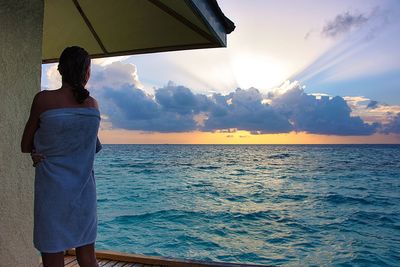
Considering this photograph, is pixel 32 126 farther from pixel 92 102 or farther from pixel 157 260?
pixel 157 260

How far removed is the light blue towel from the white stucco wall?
3.38 feet

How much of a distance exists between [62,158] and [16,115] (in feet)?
3.71

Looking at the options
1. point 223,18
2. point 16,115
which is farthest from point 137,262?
point 223,18

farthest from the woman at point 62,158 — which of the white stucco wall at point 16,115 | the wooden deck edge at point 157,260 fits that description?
the wooden deck edge at point 157,260

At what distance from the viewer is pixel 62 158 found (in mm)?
1120

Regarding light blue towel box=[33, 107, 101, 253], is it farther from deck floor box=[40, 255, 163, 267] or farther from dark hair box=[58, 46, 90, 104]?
deck floor box=[40, 255, 163, 267]

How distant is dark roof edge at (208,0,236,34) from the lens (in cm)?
211

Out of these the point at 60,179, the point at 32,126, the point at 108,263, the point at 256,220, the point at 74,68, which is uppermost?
the point at 74,68

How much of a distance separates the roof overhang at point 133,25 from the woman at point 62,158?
101cm

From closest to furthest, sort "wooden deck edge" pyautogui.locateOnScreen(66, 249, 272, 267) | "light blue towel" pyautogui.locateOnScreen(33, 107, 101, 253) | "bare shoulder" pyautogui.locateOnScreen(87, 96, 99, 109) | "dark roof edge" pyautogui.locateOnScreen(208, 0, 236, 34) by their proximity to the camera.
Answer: "light blue towel" pyautogui.locateOnScreen(33, 107, 101, 253), "bare shoulder" pyautogui.locateOnScreen(87, 96, 99, 109), "dark roof edge" pyautogui.locateOnScreen(208, 0, 236, 34), "wooden deck edge" pyautogui.locateOnScreen(66, 249, 272, 267)

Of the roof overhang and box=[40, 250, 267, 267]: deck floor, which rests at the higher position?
the roof overhang

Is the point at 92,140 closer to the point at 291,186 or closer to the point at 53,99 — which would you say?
the point at 53,99


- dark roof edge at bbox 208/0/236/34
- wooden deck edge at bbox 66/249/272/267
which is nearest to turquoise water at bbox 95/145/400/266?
wooden deck edge at bbox 66/249/272/267

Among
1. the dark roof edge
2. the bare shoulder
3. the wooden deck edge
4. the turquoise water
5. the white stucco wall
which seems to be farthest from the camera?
the turquoise water
